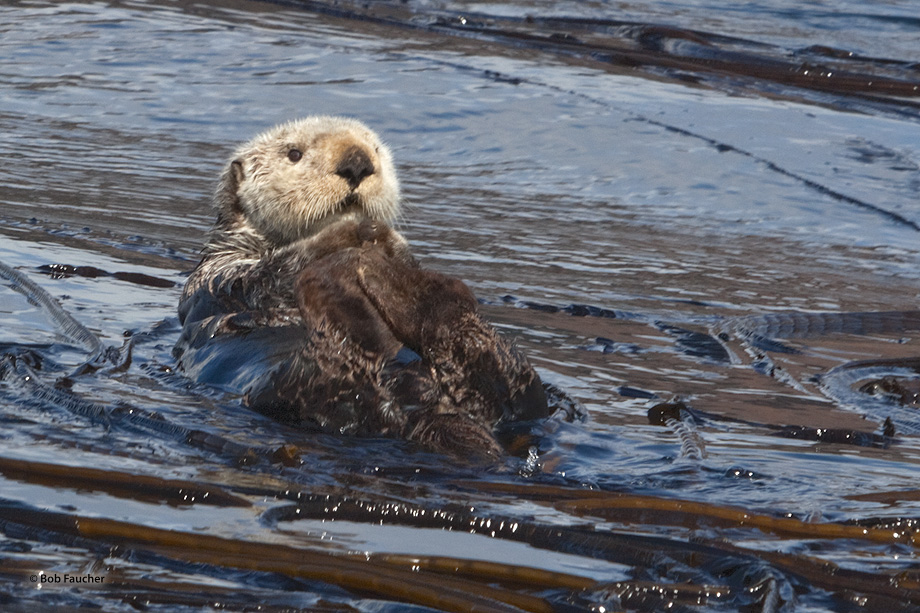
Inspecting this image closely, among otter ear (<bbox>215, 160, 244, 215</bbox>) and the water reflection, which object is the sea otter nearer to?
the water reflection

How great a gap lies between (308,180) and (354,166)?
216 mm

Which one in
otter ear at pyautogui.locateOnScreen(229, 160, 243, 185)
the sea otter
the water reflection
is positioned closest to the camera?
the water reflection

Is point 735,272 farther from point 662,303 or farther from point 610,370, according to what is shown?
point 610,370

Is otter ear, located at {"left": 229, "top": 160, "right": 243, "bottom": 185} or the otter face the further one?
otter ear, located at {"left": 229, "top": 160, "right": 243, "bottom": 185}

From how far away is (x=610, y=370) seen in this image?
165 inches

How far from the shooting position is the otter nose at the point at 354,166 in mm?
4211

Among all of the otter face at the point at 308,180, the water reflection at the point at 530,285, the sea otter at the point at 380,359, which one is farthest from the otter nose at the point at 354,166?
the water reflection at the point at 530,285

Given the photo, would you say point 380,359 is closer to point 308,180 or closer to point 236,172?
point 308,180

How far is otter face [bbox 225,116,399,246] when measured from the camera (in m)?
4.27

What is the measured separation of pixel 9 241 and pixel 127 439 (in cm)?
288

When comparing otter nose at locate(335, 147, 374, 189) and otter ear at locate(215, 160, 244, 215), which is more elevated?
otter nose at locate(335, 147, 374, 189)

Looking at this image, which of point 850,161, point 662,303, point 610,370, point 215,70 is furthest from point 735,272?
point 215,70

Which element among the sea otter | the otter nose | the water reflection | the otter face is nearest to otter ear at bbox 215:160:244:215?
the otter face

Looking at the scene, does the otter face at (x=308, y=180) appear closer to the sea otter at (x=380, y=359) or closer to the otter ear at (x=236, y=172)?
the otter ear at (x=236, y=172)
